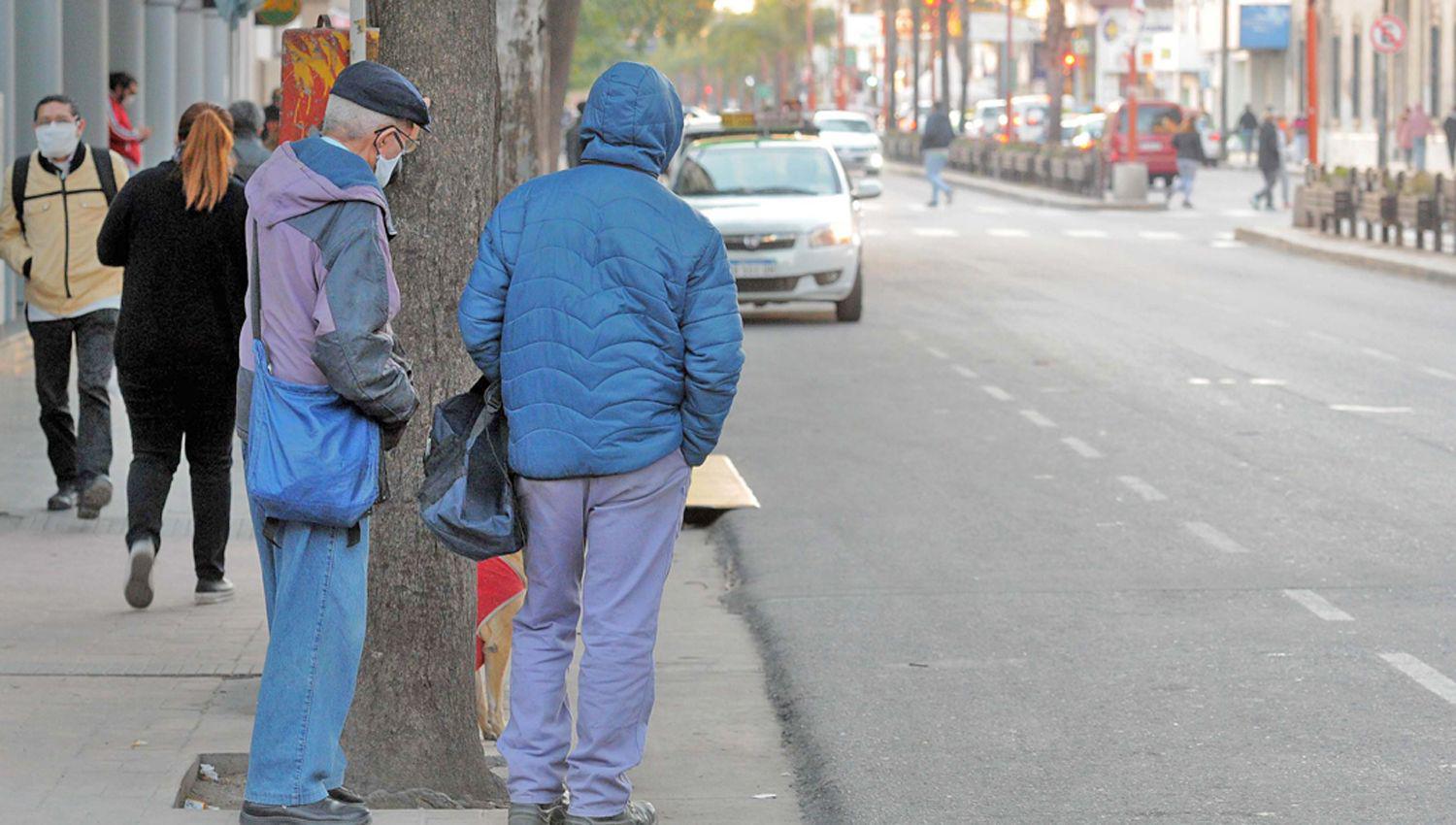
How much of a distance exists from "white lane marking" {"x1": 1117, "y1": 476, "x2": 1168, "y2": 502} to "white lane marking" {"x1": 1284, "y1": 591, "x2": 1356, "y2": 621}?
7.51 feet

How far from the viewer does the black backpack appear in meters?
10.4

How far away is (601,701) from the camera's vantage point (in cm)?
543

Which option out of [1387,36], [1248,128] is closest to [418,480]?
[1387,36]

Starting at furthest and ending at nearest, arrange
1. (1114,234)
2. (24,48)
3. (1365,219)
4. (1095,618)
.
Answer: (1114,234) → (1365,219) → (24,48) → (1095,618)

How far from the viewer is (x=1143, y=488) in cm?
1152

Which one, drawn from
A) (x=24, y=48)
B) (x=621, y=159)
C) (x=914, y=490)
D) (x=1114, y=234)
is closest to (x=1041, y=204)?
(x=1114, y=234)

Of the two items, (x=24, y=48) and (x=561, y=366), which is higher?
(x=24, y=48)

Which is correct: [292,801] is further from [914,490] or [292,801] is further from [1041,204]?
[1041,204]

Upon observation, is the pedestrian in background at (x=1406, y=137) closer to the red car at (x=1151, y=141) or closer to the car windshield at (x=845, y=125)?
the red car at (x=1151, y=141)

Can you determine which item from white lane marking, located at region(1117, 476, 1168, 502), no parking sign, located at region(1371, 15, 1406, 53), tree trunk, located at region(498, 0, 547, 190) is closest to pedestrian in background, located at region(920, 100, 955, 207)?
no parking sign, located at region(1371, 15, 1406, 53)

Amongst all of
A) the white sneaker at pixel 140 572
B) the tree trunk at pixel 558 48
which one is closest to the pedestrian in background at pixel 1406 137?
the tree trunk at pixel 558 48

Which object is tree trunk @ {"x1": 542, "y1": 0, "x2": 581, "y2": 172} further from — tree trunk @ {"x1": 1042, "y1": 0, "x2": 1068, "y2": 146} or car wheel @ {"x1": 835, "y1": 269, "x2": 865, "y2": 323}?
tree trunk @ {"x1": 1042, "y1": 0, "x2": 1068, "y2": 146}

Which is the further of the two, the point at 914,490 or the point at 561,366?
the point at 914,490

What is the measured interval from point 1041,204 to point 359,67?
41.2 meters
